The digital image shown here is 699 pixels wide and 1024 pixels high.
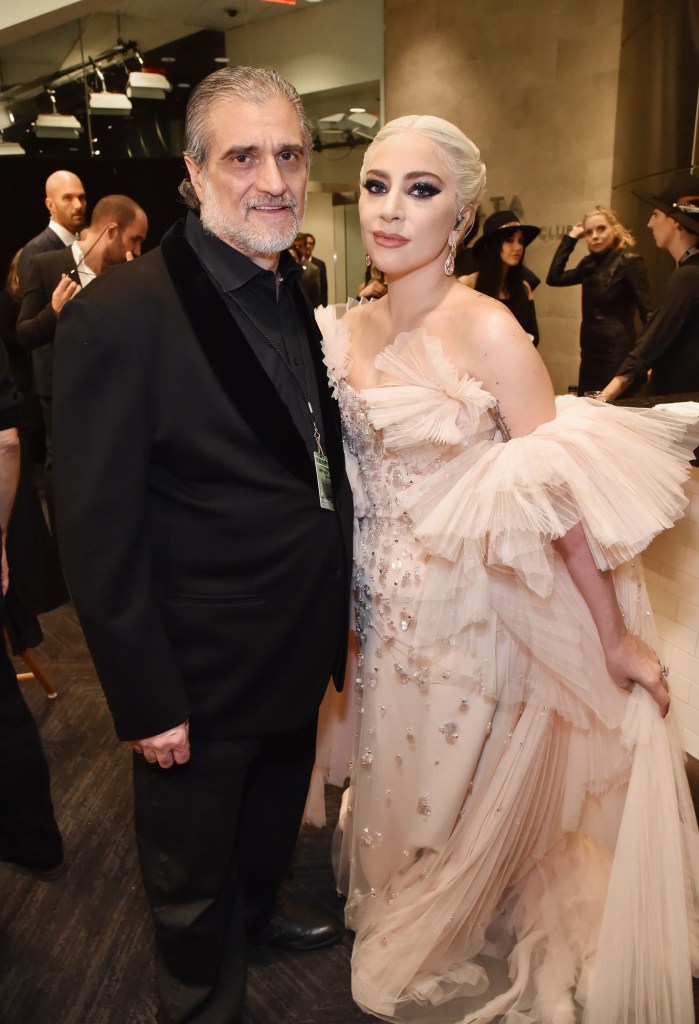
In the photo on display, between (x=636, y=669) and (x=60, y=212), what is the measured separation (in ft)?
13.4

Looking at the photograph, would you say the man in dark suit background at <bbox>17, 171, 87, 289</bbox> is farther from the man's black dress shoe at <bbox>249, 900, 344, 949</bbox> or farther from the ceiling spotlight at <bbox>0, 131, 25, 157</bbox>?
the ceiling spotlight at <bbox>0, 131, 25, 157</bbox>

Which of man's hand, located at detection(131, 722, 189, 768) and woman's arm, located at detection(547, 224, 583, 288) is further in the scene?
woman's arm, located at detection(547, 224, 583, 288)

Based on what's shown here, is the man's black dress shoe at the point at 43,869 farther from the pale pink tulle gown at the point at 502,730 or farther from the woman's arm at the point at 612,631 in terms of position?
the woman's arm at the point at 612,631

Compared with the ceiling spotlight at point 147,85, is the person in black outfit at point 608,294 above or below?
below

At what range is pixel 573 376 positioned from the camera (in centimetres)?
821

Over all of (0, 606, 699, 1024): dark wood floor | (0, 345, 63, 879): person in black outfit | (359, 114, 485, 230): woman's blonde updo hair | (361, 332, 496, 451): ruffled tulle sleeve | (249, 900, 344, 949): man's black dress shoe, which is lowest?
(0, 606, 699, 1024): dark wood floor

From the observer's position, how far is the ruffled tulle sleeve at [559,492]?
1543 millimetres

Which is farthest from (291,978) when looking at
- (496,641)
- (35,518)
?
(35,518)

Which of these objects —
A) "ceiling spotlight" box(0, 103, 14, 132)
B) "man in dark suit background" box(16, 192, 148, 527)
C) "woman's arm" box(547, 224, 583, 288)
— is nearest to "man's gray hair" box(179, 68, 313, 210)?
"man in dark suit background" box(16, 192, 148, 527)

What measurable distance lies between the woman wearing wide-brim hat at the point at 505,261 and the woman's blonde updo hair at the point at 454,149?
146 inches

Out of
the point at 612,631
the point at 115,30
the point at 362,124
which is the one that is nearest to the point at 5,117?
the point at 115,30

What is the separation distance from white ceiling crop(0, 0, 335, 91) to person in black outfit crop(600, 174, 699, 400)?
572 centimetres

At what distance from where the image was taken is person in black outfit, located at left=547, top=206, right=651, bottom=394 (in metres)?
5.52

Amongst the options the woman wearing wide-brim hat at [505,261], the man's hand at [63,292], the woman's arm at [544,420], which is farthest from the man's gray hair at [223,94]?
the woman wearing wide-brim hat at [505,261]
